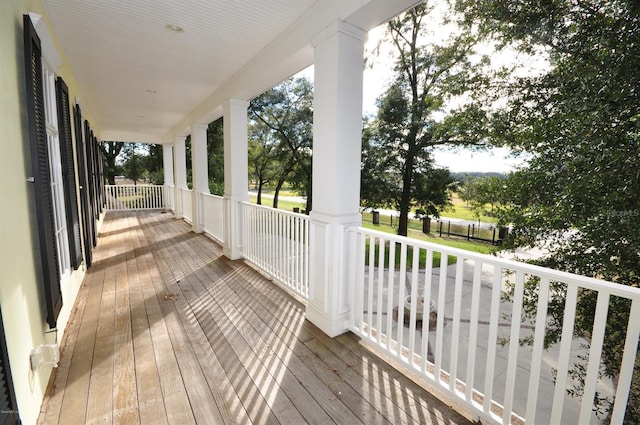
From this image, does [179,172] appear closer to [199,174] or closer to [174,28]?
[199,174]

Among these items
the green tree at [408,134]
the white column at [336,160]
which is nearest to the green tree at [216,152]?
the green tree at [408,134]

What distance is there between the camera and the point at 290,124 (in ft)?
34.6

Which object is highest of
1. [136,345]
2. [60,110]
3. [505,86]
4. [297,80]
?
[297,80]

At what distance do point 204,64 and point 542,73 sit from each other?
3.85m

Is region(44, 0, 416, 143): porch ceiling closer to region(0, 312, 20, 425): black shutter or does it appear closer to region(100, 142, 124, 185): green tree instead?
region(0, 312, 20, 425): black shutter

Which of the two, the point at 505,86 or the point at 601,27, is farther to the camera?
the point at 505,86

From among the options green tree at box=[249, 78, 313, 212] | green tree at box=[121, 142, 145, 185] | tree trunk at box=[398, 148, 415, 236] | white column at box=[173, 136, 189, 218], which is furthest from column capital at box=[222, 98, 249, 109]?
green tree at box=[121, 142, 145, 185]

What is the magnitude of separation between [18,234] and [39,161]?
1.64 ft

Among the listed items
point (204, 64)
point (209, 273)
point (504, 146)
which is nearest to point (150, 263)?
point (209, 273)

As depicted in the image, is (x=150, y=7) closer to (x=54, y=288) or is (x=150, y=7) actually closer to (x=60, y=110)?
(x=60, y=110)

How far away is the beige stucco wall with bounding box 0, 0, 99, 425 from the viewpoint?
1393mm

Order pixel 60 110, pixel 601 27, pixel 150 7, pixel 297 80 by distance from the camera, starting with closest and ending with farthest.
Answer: pixel 601 27, pixel 150 7, pixel 60 110, pixel 297 80

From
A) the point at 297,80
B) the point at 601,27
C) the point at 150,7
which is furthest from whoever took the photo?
the point at 297,80

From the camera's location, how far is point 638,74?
6.49 ft
